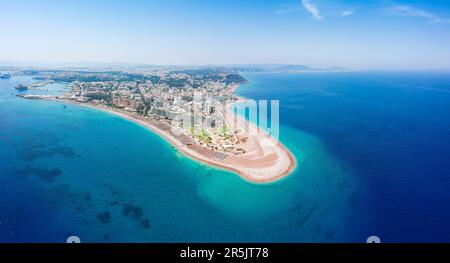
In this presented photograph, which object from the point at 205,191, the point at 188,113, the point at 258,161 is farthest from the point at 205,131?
the point at 205,191

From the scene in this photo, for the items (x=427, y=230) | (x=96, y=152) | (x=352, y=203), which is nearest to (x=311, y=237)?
(x=352, y=203)

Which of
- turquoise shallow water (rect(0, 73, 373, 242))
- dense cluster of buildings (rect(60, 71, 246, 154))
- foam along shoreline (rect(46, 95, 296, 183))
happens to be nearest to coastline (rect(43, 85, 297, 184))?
foam along shoreline (rect(46, 95, 296, 183))

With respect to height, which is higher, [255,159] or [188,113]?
[188,113]

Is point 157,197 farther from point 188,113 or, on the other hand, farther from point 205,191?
point 188,113

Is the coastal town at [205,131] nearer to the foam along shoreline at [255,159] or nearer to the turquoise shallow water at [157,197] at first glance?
the foam along shoreline at [255,159]

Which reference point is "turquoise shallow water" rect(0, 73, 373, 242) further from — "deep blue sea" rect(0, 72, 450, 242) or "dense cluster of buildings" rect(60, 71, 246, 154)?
"dense cluster of buildings" rect(60, 71, 246, 154)
